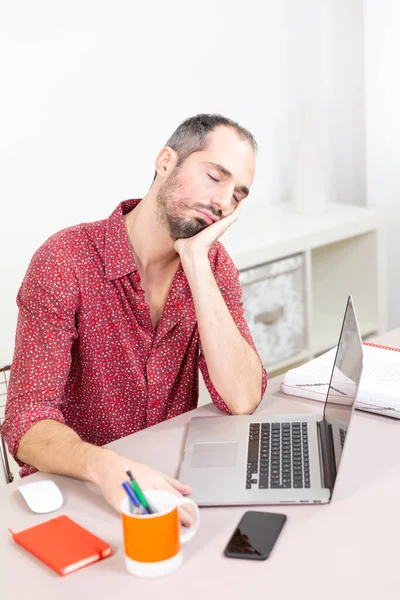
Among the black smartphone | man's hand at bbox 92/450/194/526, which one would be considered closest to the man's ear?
man's hand at bbox 92/450/194/526

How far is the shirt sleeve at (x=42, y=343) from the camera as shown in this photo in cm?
147

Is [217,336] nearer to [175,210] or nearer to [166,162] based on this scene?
[175,210]

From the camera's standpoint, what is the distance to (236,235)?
2.92m

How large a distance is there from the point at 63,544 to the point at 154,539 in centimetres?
17

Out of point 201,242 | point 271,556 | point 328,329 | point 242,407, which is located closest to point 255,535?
point 271,556

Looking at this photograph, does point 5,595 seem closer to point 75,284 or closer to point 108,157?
point 75,284

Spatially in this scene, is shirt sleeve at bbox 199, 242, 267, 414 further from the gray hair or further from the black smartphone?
the black smartphone

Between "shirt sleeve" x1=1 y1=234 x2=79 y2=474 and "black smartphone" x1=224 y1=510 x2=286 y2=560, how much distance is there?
0.46 metres

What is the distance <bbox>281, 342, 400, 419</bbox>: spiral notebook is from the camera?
1535 mm

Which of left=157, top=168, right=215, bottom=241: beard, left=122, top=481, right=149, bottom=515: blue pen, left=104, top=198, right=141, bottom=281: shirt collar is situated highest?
left=157, top=168, right=215, bottom=241: beard

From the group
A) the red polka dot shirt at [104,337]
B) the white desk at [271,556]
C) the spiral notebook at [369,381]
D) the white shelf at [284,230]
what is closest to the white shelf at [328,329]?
the white shelf at [284,230]

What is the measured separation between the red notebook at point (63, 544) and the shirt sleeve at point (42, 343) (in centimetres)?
31

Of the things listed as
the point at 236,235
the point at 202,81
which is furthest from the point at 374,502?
the point at 202,81

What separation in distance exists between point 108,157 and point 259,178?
79cm
